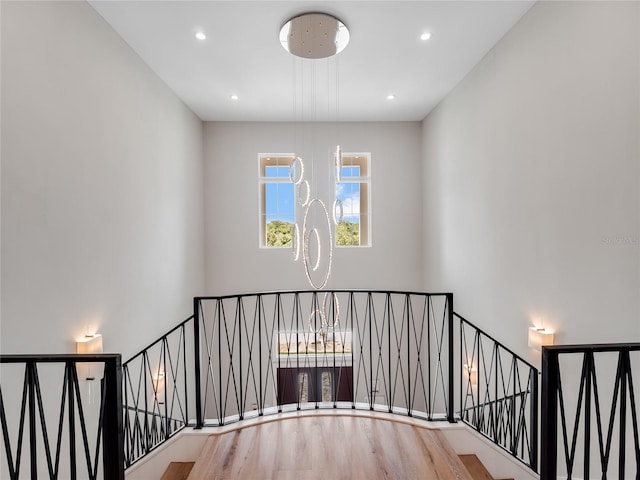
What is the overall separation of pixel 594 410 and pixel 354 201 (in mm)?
4625

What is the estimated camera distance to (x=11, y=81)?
7.25ft

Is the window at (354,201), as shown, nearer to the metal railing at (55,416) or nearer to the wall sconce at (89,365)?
the wall sconce at (89,365)

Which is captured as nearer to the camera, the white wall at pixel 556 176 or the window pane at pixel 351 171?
the white wall at pixel 556 176

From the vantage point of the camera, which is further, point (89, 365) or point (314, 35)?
point (314, 35)

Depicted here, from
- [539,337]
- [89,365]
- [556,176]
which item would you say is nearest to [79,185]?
[89,365]

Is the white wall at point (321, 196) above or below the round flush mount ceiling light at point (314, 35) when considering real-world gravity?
below

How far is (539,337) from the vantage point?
2.93 metres

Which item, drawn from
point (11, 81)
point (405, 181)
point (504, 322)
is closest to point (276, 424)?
point (504, 322)

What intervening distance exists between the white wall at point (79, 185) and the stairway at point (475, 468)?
311 centimetres

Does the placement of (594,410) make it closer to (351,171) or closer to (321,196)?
(321,196)

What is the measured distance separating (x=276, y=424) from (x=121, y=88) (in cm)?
327

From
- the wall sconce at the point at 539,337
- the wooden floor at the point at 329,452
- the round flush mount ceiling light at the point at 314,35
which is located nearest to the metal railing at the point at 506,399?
the wall sconce at the point at 539,337

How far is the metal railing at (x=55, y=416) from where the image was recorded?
1.55m

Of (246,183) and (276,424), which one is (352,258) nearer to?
(246,183)
